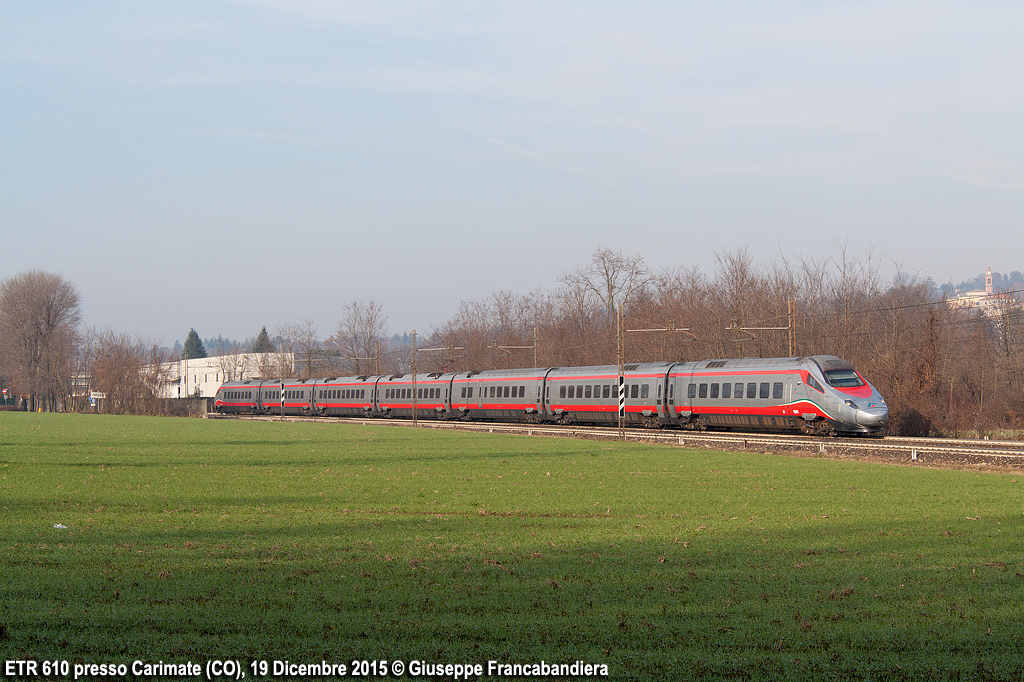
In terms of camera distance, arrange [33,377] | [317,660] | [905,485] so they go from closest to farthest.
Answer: [317,660] < [905,485] < [33,377]

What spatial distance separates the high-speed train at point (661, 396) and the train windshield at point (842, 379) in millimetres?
42

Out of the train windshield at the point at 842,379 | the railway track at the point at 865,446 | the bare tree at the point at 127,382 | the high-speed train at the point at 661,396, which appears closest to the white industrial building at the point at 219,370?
the bare tree at the point at 127,382

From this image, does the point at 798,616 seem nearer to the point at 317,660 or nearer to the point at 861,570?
the point at 861,570

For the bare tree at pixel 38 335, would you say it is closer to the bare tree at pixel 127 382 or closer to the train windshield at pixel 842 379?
the bare tree at pixel 127 382

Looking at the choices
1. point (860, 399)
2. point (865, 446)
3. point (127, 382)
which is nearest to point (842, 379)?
point (860, 399)

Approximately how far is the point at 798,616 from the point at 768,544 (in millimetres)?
4096

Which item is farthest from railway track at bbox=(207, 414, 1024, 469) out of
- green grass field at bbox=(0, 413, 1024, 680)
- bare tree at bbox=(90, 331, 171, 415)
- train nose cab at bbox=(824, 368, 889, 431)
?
bare tree at bbox=(90, 331, 171, 415)

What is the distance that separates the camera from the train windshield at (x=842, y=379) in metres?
37.8

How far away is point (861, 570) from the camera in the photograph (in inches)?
427

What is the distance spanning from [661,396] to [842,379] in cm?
1092

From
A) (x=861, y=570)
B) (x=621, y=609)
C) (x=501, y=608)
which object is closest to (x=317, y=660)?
(x=501, y=608)

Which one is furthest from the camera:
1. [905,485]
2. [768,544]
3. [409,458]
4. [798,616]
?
[409,458]

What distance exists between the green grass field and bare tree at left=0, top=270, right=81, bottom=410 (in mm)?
107137

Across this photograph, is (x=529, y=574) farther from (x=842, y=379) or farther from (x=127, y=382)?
(x=127, y=382)
